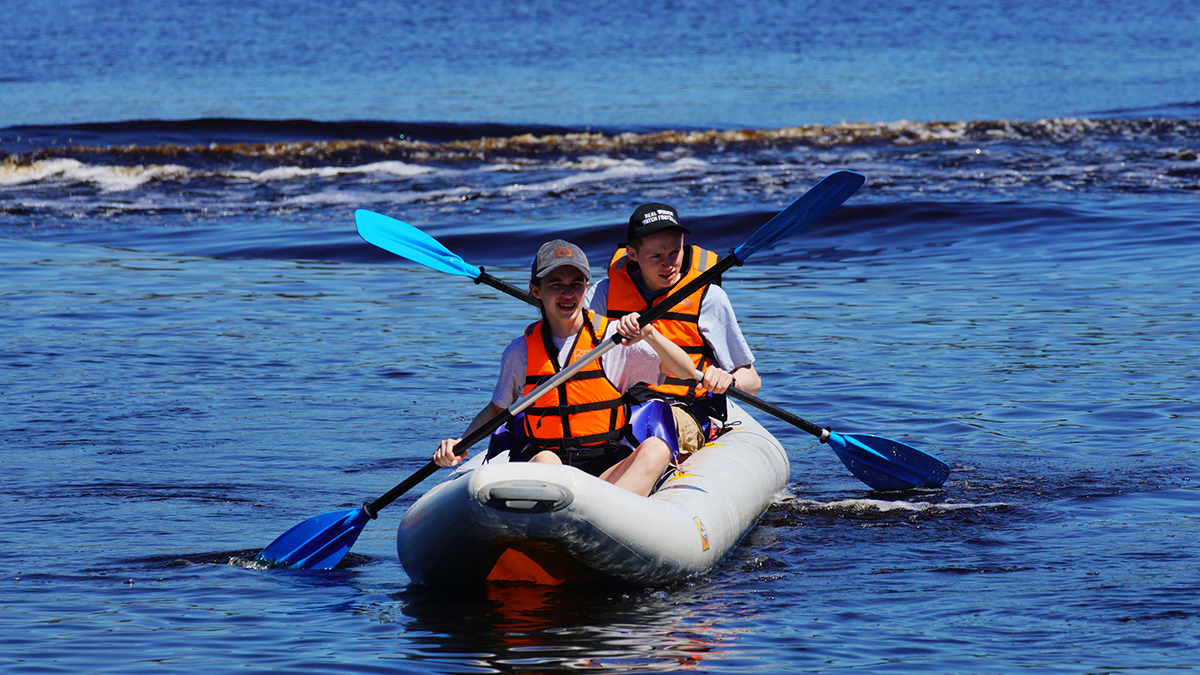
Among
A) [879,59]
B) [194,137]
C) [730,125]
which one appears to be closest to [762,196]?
[730,125]

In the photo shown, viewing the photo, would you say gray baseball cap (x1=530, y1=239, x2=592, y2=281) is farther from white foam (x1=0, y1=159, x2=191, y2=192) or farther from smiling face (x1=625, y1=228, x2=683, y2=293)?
white foam (x1=0, y1=159, x2=191, y2=192)

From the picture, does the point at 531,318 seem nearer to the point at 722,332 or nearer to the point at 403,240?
Result: the point at 403,240

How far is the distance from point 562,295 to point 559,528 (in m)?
0.92

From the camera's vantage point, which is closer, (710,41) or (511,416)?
(511,416)

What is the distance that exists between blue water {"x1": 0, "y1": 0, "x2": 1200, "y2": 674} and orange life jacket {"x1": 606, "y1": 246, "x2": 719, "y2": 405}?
717mm

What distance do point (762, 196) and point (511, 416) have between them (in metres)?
11.3

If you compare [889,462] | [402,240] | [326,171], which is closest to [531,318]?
[402,240]

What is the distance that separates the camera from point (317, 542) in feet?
16.9

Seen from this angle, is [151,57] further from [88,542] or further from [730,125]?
[88,542]

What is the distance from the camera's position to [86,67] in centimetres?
3266

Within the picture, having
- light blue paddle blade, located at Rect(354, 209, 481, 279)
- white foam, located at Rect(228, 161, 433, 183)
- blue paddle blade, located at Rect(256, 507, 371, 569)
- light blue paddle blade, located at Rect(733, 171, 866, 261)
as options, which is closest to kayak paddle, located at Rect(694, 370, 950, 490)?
light blue paddle blade, located at Rect(733, 171, 866, 261)

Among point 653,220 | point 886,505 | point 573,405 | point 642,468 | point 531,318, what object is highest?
point 653,220

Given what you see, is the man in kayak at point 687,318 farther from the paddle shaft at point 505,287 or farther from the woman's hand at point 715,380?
the paddle shaft at point 505,287

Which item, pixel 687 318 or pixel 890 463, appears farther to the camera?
pixel 890 463
